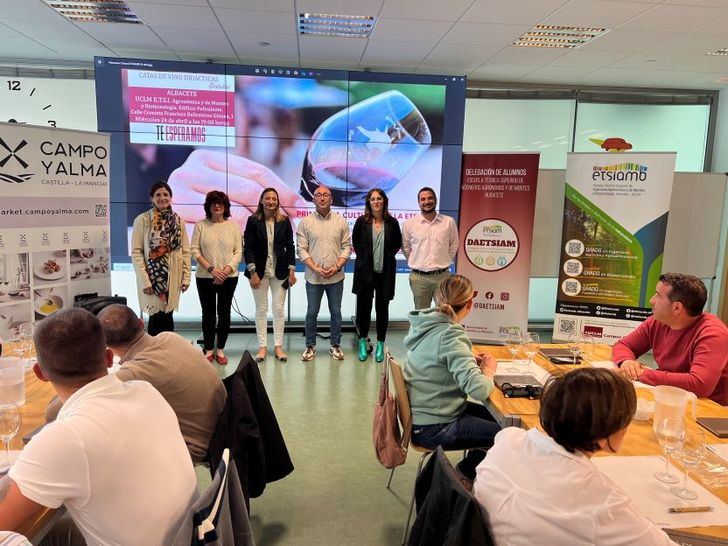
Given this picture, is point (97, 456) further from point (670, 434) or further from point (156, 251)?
point (156, 251)

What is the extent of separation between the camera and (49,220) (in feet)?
10.8

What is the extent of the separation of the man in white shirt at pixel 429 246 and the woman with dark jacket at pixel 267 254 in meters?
1.11

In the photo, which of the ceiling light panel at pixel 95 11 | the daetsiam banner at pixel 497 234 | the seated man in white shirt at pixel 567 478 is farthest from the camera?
the daetsiam banner at pixel 497 234

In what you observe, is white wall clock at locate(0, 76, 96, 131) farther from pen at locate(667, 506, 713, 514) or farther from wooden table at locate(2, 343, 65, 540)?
pen at locate(667, 506, 713, 514)

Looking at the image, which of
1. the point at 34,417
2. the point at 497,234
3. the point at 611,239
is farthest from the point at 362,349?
the point at 34,417

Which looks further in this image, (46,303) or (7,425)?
(46,303)

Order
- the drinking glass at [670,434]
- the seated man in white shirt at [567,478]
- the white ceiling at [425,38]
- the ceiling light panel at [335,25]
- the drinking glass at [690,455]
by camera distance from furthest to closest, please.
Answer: the ceiling light panel at [335,25] → the white ceiling at [425,38] → the drinking glass at [670,434] → the drinking glass at [690,455] → the seated man in white shirt at [567,478]

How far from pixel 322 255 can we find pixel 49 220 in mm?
2105

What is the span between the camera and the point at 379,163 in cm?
537

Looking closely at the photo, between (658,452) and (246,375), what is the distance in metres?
1.48

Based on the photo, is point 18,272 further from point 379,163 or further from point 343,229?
point 379,163

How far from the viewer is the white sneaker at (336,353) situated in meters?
4.73

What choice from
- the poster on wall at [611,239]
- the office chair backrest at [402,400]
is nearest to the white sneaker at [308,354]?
the poster on wall at [611,239]

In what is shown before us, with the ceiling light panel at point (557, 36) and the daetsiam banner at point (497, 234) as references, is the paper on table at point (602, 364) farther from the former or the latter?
the ceiling light panel at point (557, 36)
